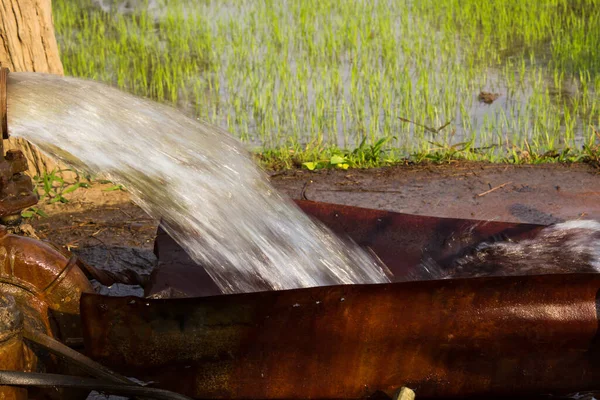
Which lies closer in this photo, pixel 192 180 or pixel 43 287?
pixel 43 287

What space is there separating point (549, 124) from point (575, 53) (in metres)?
1.89

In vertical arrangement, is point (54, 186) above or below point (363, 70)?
above

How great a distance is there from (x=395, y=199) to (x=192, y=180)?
224 centimetres

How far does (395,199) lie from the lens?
4.71 m

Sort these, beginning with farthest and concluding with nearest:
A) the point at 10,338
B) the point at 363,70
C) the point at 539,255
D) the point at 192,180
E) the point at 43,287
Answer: the point at 363,70 → the point at 539,255 → the point at 192,180 → the point at 43,287 → the point at 10,338

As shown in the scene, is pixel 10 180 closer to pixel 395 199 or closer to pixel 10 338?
pixel 10 338

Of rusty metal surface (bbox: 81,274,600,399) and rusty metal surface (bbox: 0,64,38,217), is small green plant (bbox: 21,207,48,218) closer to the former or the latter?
rusty metal surface (bbox: 0,64,38,217)

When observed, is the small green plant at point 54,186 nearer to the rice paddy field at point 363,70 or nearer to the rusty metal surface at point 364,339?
the rice paddy field at point 363,70

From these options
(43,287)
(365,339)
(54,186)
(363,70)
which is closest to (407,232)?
(365,339)

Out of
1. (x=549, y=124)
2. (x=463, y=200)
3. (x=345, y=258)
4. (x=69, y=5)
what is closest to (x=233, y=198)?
(x=345, y=258)

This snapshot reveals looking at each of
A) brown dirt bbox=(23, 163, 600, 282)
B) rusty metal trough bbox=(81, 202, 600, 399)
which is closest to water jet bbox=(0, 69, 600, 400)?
rusty metal trough bbox=(81, 202, 600, 399)

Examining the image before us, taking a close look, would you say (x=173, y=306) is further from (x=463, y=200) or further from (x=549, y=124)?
(x=549, y=124)


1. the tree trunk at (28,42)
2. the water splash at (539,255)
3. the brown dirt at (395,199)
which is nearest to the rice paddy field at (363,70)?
the brown dirt at (395,199)

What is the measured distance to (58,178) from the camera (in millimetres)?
4734
